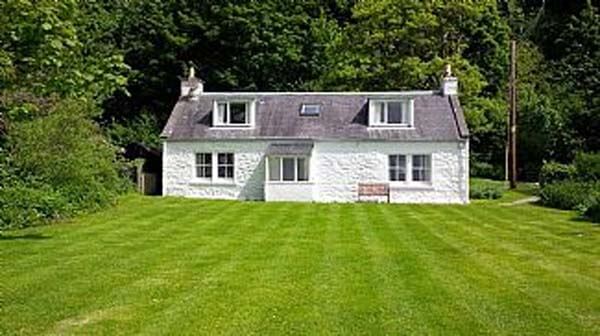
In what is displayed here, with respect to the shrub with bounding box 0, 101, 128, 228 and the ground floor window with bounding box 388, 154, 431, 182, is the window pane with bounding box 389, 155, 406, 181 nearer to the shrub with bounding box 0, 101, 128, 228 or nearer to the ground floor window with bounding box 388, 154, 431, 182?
the ground floor window with bounding box 388, 154, 431, 182

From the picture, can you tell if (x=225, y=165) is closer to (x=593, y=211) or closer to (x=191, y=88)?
(x=191, y=88)

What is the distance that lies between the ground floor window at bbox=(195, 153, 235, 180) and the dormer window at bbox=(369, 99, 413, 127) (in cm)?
671

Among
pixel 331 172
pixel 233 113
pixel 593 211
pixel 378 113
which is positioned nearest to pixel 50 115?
pixel 233 113

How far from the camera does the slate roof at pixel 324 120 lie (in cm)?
3797

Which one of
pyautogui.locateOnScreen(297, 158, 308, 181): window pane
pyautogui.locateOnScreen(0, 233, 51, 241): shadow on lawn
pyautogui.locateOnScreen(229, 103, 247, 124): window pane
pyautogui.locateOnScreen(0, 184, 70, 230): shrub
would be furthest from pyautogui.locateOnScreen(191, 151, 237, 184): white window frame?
pyautogui.locateOnScreen(0, 233, 51, 241): shadow on lawn

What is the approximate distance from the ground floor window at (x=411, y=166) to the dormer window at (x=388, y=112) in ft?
5.53

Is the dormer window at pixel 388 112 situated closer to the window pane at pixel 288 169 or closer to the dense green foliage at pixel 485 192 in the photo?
the window pane at pixel 288 169

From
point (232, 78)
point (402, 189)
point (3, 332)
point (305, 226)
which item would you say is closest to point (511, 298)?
point (3, 332)

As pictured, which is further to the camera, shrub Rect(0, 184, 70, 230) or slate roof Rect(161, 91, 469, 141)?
slate roof Rect(161, 91, 469, 141)

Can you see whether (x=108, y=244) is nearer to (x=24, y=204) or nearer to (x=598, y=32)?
(x=24, y=204)

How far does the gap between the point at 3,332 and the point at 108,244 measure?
8.86m

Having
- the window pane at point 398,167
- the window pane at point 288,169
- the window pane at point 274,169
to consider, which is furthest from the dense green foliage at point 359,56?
the window pane at point 288,169

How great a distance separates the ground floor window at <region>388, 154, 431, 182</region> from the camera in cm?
3772

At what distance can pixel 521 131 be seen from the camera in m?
54.1
